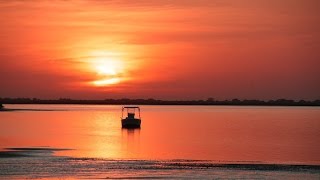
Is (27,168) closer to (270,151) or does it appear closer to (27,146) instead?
(27,146)

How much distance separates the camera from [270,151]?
2295 inches

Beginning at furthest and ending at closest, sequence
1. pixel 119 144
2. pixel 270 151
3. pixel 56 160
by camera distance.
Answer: pixel 119 144, pixel 270 151, pixel 56 160

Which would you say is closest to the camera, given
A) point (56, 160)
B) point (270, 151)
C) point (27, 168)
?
point (27, 168)

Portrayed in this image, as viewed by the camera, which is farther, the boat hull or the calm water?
the boat hull

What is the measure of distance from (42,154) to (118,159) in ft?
24.5

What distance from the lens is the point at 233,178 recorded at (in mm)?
36844

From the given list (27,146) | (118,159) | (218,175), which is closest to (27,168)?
(118,159)

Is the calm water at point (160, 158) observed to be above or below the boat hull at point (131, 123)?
below

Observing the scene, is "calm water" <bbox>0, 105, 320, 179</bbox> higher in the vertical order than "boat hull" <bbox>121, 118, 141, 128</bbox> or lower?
lower

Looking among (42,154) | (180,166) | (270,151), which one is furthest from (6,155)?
(270,151)

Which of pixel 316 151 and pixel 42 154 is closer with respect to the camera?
pixel 42 154

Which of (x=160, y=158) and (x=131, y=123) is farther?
(x=131, y=123)

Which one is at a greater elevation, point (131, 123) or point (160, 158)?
point (131, 123)

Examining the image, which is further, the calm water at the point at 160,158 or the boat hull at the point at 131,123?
the boat hull at the point at 131,123
